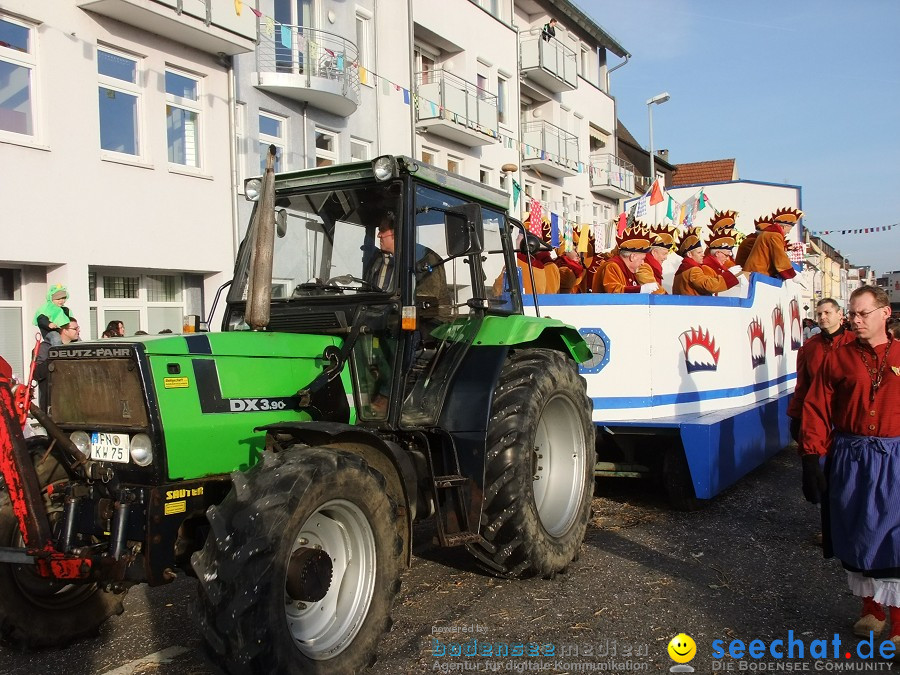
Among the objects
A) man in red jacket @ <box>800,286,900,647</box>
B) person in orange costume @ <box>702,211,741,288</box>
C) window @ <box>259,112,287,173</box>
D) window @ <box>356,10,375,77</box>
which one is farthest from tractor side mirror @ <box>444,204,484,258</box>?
window @ <box>356,10,375,77</box>

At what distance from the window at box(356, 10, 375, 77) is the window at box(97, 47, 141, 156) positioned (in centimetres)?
639

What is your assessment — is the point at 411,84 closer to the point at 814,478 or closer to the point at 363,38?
the point at 363,38

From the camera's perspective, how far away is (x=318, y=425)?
3.72 meters

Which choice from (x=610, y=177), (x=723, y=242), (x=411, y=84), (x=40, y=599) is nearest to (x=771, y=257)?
(x=723, y=242)

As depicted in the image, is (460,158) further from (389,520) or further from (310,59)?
(389,520)

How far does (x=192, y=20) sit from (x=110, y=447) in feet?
37.2

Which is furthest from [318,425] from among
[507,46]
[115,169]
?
[507,46]

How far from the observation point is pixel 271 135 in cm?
1588

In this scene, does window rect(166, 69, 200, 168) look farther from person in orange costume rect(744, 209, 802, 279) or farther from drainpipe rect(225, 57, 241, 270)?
person in orange costume rect(744, 209, 802, 279)

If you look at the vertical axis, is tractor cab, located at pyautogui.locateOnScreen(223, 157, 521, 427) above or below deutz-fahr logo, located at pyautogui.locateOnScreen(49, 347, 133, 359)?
above

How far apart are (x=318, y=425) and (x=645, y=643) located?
1818mm

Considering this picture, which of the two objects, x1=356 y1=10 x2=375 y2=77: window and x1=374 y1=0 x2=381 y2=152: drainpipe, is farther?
x1=374 y1=0 x2=381 y2=152: drainpipe

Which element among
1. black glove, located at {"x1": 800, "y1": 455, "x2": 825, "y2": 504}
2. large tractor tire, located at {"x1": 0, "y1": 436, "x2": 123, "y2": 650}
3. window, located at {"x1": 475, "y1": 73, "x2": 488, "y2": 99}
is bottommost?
large tractor tire, located at {"x1": 0, "y1": 436, "x2": 123, "y2": 650}

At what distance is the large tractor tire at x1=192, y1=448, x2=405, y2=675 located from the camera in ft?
10.0
